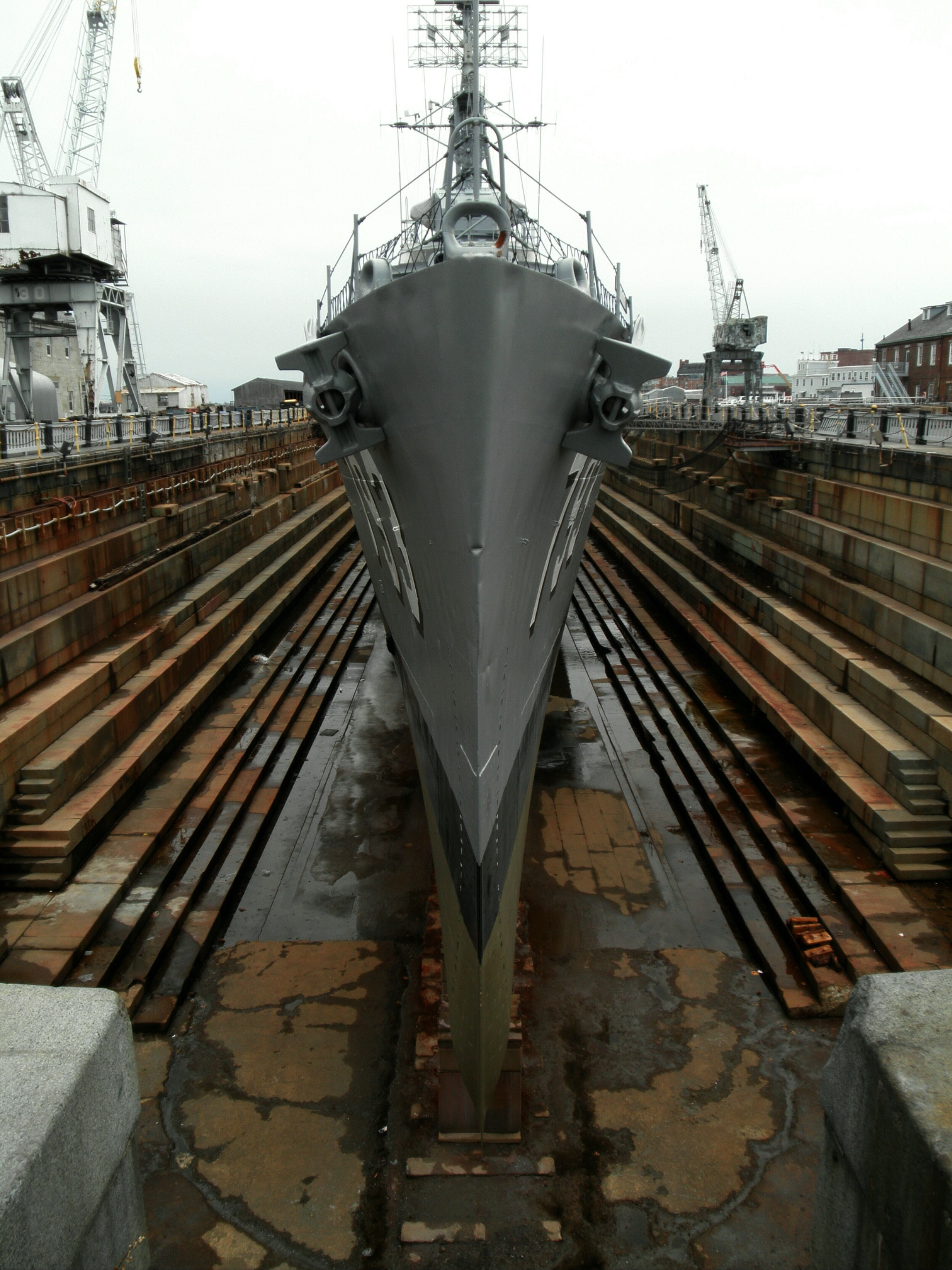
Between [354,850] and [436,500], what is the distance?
21.2 ft

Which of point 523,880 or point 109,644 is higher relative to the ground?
point 109,644

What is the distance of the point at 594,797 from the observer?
1203cm

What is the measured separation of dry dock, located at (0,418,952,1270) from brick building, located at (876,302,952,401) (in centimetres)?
2727

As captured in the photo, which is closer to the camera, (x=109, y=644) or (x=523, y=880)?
(x=523, y=880)

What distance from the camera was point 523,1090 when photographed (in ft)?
22.2

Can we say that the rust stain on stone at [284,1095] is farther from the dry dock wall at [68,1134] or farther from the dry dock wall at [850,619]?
the dry dock wall at [850,619]

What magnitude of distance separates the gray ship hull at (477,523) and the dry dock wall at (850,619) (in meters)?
4.42

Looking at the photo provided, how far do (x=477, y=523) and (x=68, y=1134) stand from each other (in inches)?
141

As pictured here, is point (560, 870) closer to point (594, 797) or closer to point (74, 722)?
point (594, 797)

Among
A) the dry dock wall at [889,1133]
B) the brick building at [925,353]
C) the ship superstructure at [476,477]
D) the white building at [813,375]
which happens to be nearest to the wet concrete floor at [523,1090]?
the ship superstructure at [476,477]

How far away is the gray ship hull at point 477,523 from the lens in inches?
203

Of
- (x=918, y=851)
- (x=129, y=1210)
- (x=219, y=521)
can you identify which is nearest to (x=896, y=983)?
(x=129, y=1210)

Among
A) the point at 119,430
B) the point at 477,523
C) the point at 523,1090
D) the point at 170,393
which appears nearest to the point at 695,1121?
the point at 523,1090

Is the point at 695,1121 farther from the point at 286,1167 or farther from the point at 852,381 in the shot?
the point at 852,381
